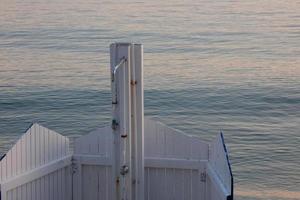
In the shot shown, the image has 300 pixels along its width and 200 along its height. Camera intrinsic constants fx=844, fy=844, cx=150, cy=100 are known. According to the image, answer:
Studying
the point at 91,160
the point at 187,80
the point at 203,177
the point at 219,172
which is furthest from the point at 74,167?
the point at 187,80

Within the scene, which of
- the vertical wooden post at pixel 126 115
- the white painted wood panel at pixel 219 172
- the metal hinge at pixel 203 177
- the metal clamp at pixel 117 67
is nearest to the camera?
the white painted wood panel at pixel 219 172

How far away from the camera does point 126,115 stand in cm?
894

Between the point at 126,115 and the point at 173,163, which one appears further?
the point at 173,163

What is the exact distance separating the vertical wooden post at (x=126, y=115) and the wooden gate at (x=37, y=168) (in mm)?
799

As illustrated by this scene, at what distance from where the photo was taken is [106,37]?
4931cm

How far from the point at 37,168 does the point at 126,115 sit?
45.4 inches

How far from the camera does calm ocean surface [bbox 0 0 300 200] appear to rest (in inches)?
958

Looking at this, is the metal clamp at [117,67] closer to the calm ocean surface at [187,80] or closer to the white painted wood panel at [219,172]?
the white painted wood panel at [219,172]

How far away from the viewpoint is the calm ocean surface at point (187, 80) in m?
24.3

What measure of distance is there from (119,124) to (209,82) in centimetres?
2536

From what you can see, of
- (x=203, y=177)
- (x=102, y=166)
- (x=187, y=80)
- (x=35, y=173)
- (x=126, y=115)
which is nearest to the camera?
(x=126, y=115)

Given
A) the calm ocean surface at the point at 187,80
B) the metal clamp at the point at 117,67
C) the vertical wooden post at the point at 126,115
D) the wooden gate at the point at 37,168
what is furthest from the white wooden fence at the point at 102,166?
the calm ocean surface at the point at 187,80

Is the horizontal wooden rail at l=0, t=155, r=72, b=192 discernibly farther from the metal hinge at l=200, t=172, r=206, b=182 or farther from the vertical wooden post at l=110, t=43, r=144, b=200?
the metal hinge at l=200, t=172, r=206, b=182

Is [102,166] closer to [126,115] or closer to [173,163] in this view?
[173,163]
